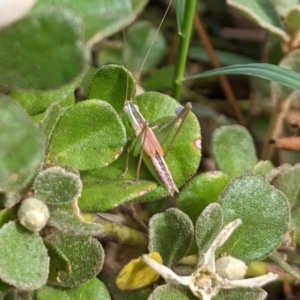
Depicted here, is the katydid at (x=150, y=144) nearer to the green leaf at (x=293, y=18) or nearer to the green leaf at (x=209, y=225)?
the green leaf at (x=209, y=225)

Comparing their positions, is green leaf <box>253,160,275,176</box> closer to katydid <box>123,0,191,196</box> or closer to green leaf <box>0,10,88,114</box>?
katydid <box>123,0,191,196</box>

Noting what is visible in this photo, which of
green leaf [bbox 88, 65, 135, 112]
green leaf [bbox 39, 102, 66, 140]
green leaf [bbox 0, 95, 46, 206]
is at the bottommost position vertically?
green leaf [bbox 88, 65, 135, 112]

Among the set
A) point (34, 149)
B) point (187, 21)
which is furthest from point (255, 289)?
point (187, 21)

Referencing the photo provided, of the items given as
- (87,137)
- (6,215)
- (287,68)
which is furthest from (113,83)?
(287,68)

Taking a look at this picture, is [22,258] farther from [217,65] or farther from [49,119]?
[217,65]

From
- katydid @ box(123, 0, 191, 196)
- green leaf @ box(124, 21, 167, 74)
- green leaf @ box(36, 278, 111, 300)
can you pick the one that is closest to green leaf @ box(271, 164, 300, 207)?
katydid @ box(123, 0, 191, 196)

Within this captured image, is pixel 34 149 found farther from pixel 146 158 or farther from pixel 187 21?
pixel 187 21

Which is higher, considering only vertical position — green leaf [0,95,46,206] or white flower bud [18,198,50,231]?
green leaf [0,95,46,206]
